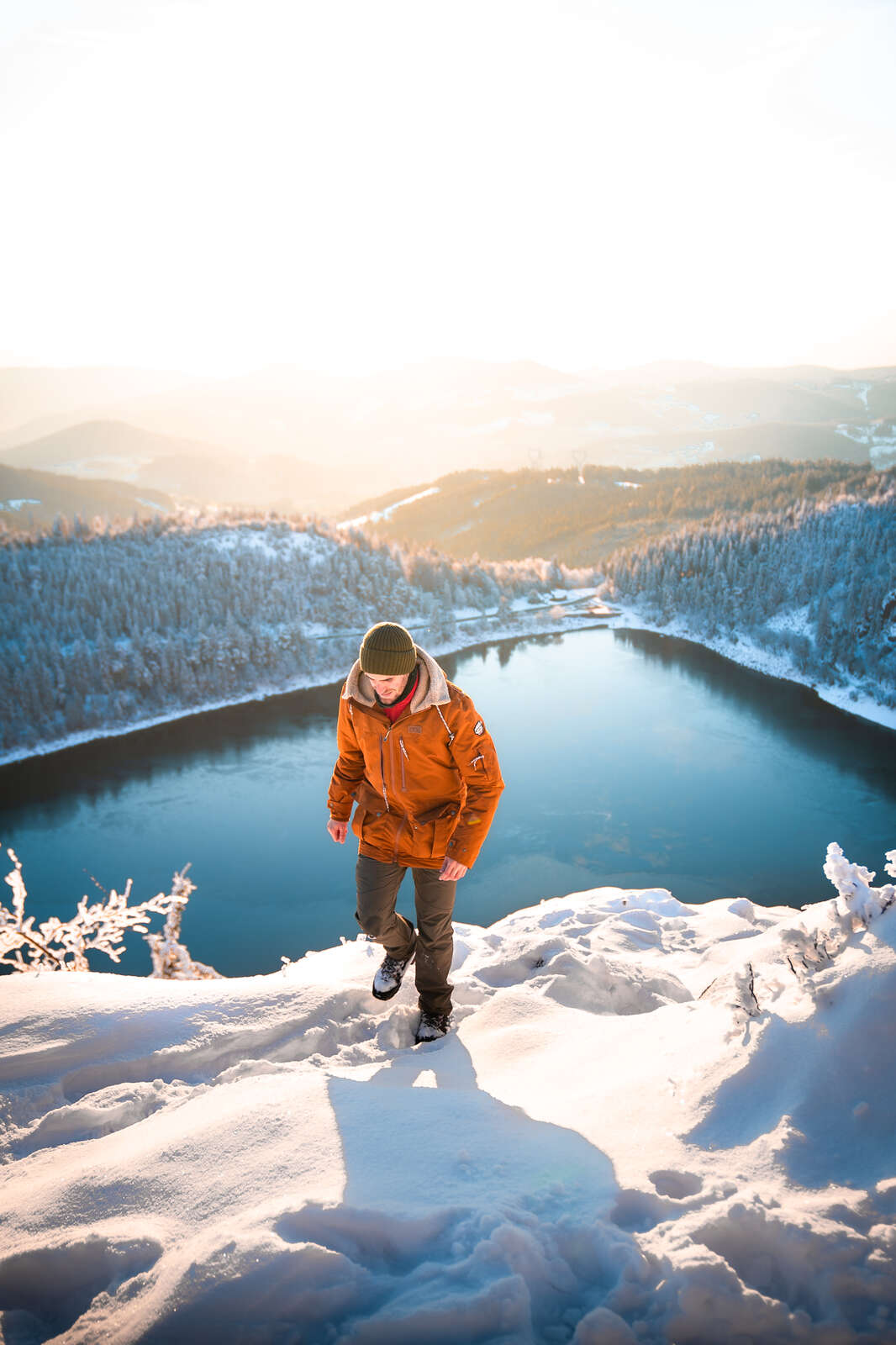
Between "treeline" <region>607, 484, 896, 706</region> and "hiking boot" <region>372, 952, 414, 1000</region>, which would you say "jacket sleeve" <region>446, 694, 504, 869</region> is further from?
"treeline" <region>607, 484, 896, 706</region>

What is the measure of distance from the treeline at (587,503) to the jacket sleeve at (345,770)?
9445cm

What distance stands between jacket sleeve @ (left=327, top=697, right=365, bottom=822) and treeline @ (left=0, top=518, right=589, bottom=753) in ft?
178

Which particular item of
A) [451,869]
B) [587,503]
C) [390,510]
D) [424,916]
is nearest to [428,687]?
[451,869]

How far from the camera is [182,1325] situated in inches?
72.7

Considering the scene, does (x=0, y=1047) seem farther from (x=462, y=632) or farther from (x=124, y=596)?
(x=462, y=632)

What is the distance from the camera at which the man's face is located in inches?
151

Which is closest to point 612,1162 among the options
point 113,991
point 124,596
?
point 113,991

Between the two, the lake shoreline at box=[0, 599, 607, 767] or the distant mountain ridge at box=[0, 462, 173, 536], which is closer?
the lake shoreline at box=[0, 599, 607, 767]

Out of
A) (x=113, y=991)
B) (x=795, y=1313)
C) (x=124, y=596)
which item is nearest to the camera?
(x=795, y=1313)

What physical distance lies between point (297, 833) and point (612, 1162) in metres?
32.7

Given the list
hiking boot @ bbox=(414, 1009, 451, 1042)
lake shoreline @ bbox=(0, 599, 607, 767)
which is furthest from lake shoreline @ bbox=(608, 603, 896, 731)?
hiking boot @ bbox=(414, 1009, 451, 1042)

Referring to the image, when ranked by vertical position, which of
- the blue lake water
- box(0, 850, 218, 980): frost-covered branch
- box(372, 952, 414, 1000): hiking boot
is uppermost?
box(372, 952, 414, 1000): hiking boot

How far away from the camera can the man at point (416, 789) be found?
3.96 metres

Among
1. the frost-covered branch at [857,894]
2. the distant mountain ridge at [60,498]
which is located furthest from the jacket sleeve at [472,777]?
the distant mountain ridge at [60,498]
